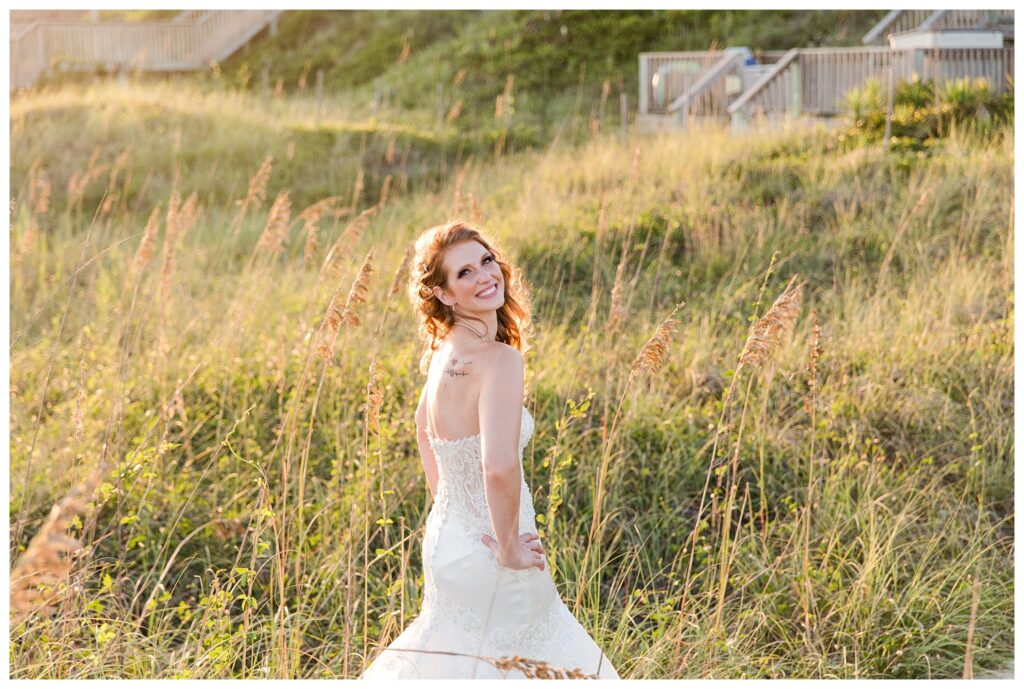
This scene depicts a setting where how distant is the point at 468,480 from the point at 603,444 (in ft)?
3.71

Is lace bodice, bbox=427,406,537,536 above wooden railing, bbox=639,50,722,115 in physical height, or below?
below

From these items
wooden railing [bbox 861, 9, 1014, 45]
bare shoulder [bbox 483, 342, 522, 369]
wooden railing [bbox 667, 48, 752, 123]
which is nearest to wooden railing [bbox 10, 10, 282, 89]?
wooden railing [bbox 667, 48, 752, 123]

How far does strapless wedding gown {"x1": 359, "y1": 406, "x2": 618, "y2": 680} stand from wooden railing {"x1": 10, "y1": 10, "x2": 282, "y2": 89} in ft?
59.5

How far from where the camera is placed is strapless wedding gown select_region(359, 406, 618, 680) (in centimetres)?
287

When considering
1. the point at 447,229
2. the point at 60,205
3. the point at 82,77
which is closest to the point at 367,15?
the point at 82,77

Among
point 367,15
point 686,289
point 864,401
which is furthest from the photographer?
point 367,15

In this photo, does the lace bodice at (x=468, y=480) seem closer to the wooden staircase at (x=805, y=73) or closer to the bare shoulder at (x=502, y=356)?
the bare shoulder at (x=502, y=356)

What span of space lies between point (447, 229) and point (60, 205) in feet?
30.2

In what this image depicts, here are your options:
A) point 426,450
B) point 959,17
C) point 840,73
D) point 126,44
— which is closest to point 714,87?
point 840,73

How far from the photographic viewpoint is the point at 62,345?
6770 mm

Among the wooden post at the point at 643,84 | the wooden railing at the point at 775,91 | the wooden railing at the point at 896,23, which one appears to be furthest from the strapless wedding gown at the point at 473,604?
the wooden railing at the point at 896,23

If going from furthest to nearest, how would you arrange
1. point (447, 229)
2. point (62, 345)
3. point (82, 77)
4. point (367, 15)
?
point (367, 15) → point (82, 77) → point (62, 345) → point (447, 229)

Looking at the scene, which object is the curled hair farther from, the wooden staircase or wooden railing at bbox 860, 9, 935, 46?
wooden railing at bbox 860, 9, 935, 46

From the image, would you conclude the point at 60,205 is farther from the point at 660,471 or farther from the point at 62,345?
the point at 660,471
